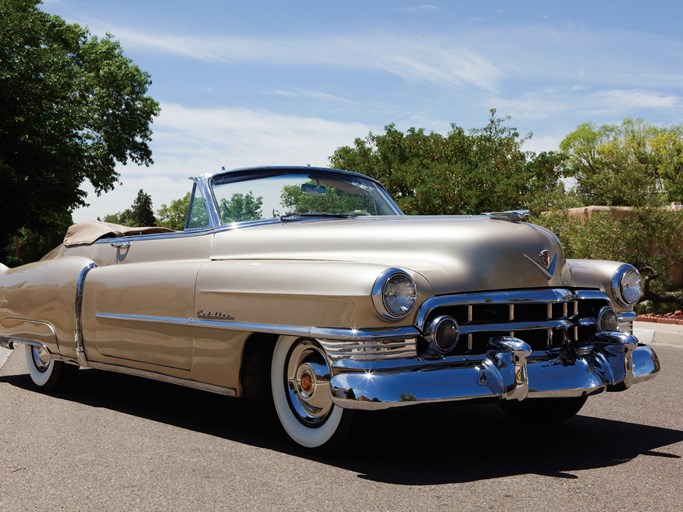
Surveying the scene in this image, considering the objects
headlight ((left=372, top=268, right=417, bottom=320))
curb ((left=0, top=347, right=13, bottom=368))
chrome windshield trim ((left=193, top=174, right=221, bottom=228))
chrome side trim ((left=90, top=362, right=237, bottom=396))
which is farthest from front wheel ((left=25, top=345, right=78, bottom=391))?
headlight ((left=372, top=268, right=417, bottom=320))

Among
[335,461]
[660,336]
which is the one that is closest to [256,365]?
[335,461]

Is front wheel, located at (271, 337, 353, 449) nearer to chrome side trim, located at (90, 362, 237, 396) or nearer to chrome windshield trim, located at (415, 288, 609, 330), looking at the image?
chrome side trim, located at (90, 362, 237, 396)

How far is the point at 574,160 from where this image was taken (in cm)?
7212

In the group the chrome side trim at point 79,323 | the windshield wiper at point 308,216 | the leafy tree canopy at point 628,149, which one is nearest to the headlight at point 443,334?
the windshield wiper at point 308,216

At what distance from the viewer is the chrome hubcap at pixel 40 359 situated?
7215 millimetres

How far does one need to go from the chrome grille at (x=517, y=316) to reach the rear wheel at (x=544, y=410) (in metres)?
0.71

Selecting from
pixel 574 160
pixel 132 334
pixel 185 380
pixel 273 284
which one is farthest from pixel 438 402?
pixel 574 160

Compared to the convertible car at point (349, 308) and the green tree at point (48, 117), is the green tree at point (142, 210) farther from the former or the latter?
the convertible car at point (349, 308)

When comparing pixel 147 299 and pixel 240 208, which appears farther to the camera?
pixel 240 208

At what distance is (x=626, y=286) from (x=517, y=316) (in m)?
1.13

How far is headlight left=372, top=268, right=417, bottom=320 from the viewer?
13.6ft

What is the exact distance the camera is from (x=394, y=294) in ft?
13.8

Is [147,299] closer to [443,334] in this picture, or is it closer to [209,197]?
[209,197]

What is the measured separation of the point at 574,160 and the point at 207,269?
70.2 meters
